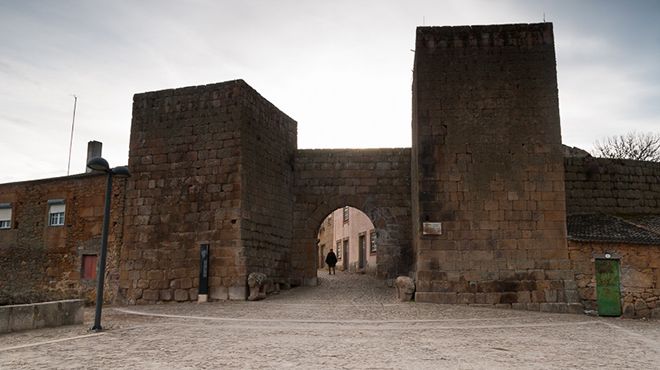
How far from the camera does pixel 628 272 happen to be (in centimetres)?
1208

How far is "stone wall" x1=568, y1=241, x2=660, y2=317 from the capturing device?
1198 centimetres

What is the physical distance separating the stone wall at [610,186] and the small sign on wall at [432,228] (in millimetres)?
4189

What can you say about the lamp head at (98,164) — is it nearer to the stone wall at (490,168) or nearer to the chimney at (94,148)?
the stone wall at (490,168)

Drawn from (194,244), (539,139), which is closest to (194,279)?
(194,244)

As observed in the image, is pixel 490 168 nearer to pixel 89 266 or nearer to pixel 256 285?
pixel 256 285

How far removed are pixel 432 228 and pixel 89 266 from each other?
939cm

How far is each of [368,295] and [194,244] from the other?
449cm

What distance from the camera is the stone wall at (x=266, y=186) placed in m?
13.4

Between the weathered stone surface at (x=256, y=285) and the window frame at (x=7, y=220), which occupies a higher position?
the window frame at (x=7, y=220)

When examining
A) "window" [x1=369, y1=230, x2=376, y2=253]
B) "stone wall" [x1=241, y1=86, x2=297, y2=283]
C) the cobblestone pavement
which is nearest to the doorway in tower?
"window" [x1=369, y1=230, x2=376, y2=253]

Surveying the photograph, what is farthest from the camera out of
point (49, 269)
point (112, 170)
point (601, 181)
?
point (49, 269)

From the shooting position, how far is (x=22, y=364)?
222 inches

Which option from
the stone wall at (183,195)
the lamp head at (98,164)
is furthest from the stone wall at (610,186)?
the lamp head at (98,164)

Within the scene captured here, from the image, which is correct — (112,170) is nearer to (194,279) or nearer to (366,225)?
(194,279)
